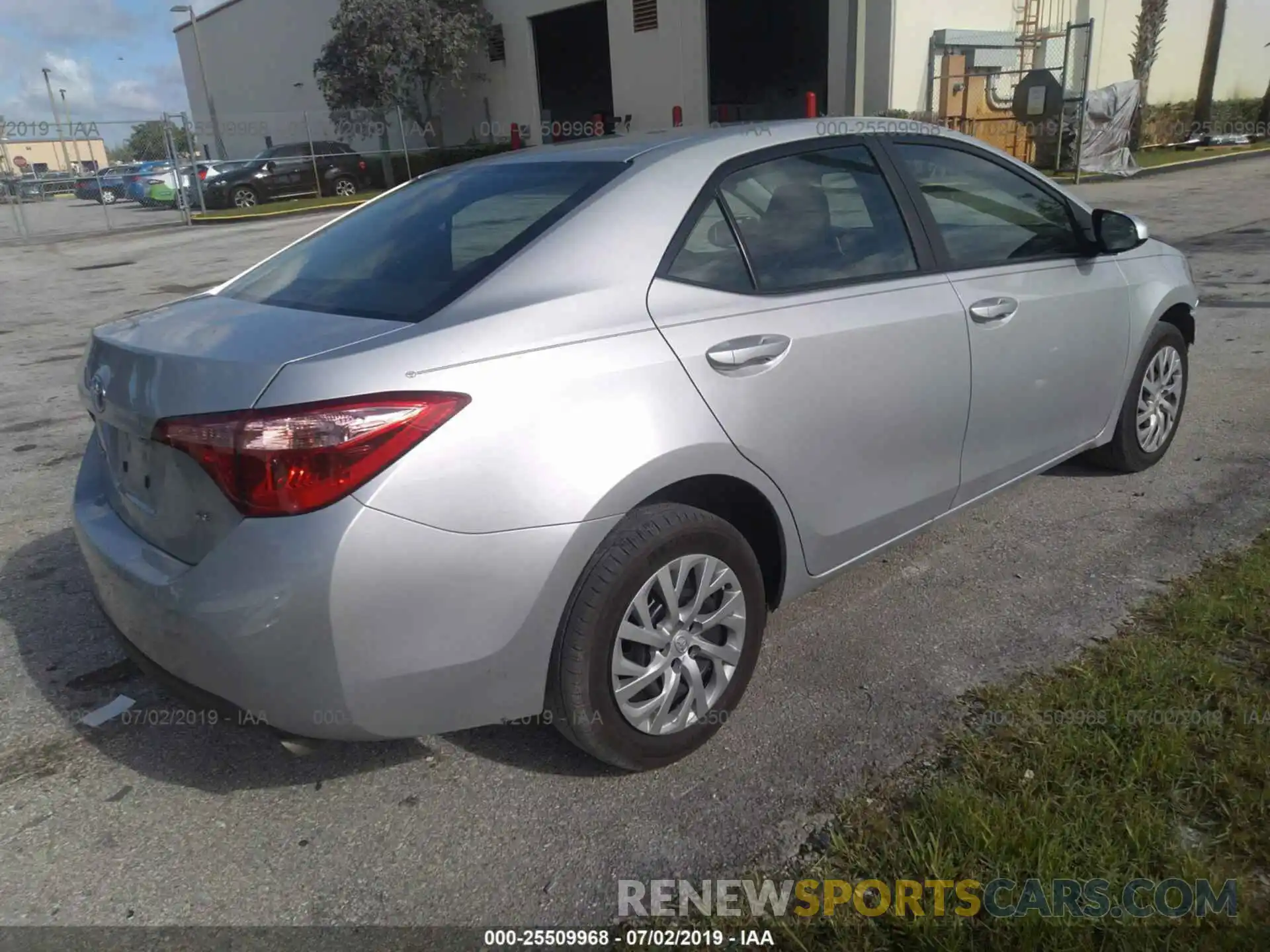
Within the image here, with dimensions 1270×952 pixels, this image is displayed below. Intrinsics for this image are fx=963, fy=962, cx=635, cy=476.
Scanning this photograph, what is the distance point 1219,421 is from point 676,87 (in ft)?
75.7

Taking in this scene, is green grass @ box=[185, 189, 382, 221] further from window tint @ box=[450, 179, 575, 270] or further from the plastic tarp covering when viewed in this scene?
window tint @ box=[450, 179, 575, 270]

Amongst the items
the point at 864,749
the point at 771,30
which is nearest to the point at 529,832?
the point at 864,749

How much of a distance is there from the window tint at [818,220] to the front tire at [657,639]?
0.84 meters

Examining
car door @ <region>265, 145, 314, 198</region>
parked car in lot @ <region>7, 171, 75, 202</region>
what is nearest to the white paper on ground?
parked car in lot @ <region>7, 171, 75, 202</region>

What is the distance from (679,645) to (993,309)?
1712 mm

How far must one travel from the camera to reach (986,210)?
12.0ft

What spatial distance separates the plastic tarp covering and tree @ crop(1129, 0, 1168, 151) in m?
5.56

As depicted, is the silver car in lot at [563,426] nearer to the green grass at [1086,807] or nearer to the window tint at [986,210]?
the window tint at [986,210]

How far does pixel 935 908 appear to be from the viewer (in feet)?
6.94

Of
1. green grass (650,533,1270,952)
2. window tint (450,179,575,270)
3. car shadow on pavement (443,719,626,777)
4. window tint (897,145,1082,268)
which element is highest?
window tint (450,179,575,270)

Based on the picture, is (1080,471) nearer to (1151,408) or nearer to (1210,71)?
(1151,408)

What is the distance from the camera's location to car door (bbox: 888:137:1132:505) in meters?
3.38

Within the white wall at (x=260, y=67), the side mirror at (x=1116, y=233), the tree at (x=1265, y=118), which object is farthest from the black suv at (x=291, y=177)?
the tree at (x=1265, y=118)

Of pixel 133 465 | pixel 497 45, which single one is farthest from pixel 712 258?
pixel 497 45
